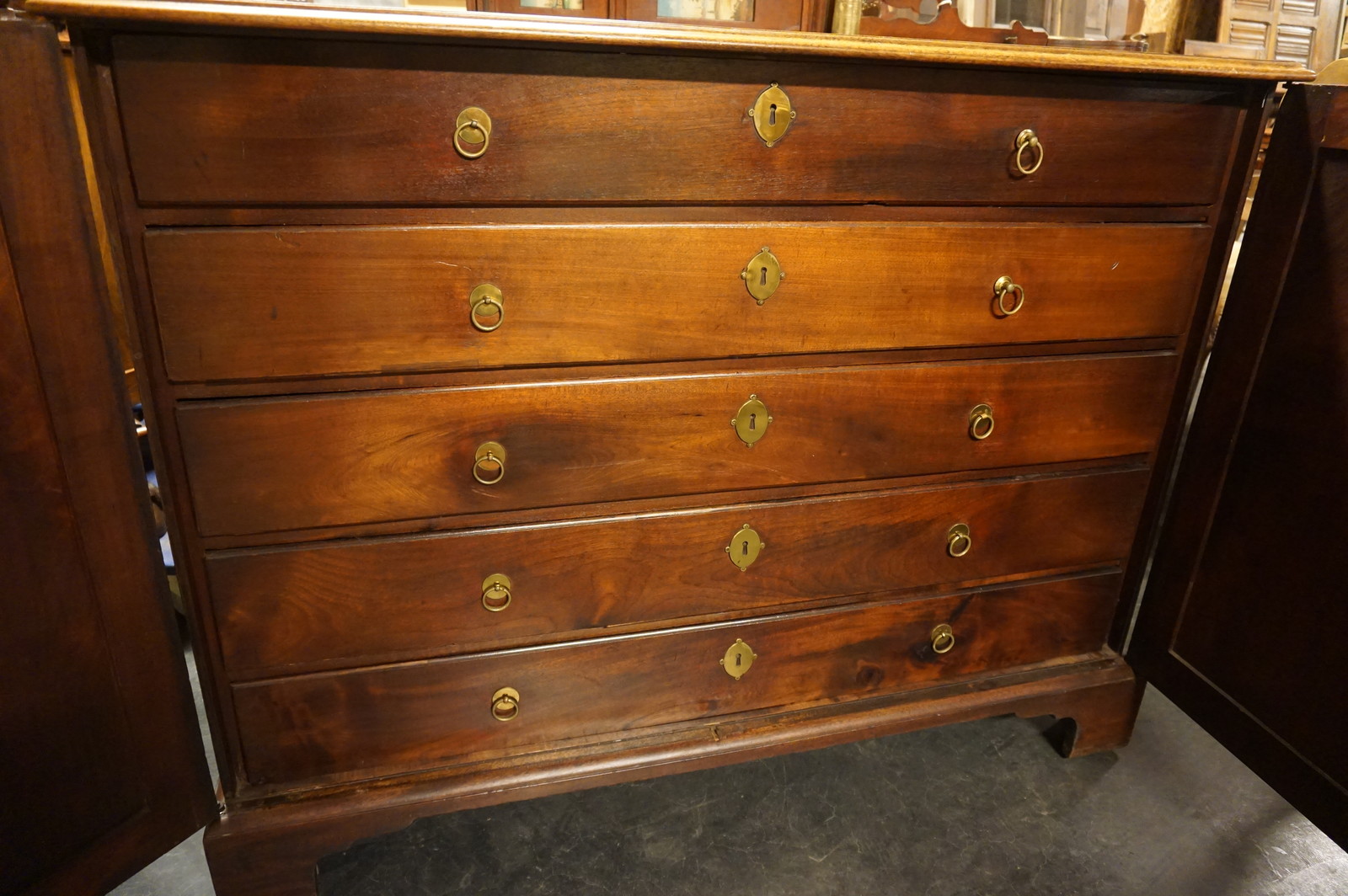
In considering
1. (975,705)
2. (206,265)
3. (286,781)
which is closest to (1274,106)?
(975,705)

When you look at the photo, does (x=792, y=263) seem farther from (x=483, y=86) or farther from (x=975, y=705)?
(x=975, y=705)

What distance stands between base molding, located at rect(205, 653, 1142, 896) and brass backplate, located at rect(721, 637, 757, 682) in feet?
0.33

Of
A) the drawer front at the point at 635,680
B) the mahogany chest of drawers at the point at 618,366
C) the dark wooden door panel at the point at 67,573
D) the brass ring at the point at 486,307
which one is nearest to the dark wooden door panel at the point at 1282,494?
the mahogany chest of drawers at the point at 618,366

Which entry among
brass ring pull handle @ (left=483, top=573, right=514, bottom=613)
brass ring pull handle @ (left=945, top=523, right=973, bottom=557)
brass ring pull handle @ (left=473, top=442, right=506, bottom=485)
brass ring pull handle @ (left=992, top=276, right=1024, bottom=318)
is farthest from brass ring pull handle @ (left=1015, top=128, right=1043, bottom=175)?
brass ring pull handle @ (left=483, top=573, right=514, bottom=613)

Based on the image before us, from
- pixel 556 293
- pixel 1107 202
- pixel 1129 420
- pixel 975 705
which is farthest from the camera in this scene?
pixel 975 705

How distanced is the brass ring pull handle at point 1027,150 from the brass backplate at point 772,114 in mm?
337

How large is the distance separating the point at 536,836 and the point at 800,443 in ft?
2.73

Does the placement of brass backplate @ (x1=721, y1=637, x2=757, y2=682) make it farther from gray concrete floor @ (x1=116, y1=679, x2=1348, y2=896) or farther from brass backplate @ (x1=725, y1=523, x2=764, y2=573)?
gray concrete floor @ (x1=116, y1=679, x2=1348, y2=896)

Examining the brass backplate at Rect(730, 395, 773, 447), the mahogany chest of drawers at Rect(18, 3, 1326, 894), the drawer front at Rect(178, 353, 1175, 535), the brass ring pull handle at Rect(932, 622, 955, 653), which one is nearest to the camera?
the mahogany chest of drawers at Rect(18, 3, 1326, 894)

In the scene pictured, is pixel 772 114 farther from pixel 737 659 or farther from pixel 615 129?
pixel 737 659

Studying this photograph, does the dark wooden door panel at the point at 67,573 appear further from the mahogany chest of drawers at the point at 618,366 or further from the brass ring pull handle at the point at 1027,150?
the brass ring pull handle at the point at 1027,150

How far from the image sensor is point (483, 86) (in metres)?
0.92

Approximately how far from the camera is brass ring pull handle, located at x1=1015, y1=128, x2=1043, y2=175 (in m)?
1.11

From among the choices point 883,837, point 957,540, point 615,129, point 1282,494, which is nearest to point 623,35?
point 615,129
